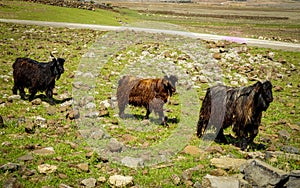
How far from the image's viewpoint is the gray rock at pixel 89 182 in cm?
626

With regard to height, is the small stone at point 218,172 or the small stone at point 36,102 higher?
the small stone at point 36,102

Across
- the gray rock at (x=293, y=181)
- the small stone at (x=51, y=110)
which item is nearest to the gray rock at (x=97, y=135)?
the small stone at (x=51, y=110)

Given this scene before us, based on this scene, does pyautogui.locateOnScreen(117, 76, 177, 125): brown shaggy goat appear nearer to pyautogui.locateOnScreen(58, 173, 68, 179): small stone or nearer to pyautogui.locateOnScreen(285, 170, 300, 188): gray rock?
pyautogui.locateOnScreen(58, 173, 68, 179): small stone

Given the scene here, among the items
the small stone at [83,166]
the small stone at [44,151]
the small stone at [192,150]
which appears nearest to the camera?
the small stone at [83,166]

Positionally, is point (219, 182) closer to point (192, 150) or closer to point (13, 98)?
point (192, 150)

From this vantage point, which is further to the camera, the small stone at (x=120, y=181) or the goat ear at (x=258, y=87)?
the goat ear at (x=258, y=87)

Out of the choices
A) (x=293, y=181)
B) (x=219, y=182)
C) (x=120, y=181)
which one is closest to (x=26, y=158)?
(x=120, y=181)

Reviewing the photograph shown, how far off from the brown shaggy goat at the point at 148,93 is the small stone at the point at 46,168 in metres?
3.96

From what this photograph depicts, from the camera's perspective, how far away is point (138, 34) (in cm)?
2603

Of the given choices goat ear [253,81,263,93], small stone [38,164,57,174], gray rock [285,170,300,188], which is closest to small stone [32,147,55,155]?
small stone [38,164,57,174]

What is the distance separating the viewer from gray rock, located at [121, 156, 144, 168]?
7228mm

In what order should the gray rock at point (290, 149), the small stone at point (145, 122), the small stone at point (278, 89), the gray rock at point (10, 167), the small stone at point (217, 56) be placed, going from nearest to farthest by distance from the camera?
1. the gray rock at point (10, 167)
2. the gray rock at point (290, 149)
3. the small stone at point (145, 122)
4. the small stone at point (278, 89)
5. the small stone at point (217, 56)

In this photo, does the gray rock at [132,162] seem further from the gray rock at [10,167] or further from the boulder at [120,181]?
the gray rock at [10,167]

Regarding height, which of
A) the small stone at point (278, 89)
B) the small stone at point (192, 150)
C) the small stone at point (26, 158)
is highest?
the small stone at point (278, 89)
